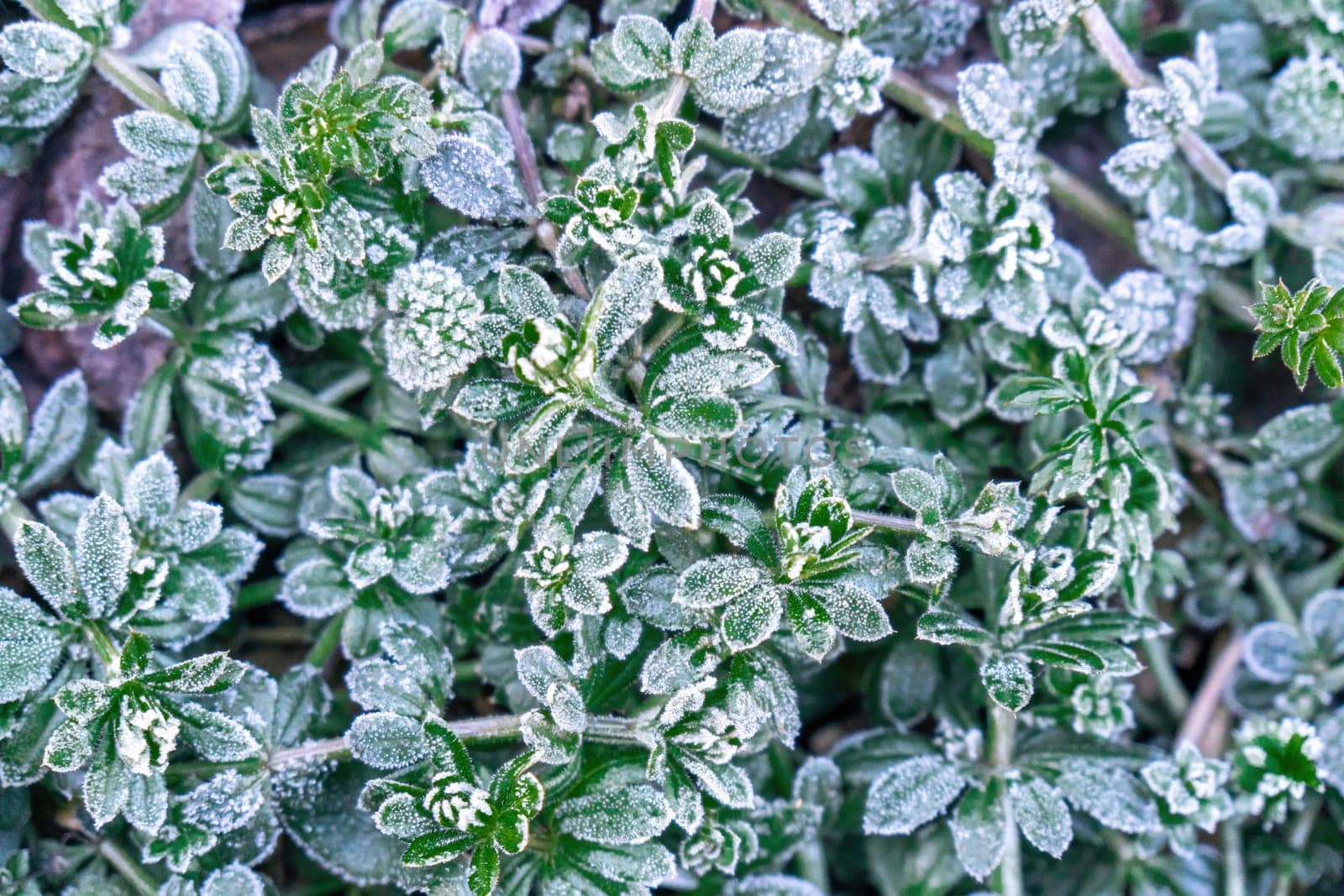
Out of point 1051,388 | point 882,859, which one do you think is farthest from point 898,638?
point 1051,388

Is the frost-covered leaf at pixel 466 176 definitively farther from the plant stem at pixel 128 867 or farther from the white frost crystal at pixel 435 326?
the plant stem at pixel 128 867

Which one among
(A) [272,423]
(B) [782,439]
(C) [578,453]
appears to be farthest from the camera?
(A) [272,423]

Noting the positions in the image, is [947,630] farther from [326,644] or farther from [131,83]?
[131,83]

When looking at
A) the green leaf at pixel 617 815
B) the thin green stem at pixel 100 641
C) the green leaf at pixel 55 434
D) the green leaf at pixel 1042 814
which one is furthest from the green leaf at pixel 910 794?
the green leaf at pixel 55 434

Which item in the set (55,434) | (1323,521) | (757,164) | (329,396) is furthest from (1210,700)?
(55,434)

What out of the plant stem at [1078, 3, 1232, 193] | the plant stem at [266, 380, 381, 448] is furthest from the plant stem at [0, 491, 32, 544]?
the plant stem at [1078, 3, 1232, 193]

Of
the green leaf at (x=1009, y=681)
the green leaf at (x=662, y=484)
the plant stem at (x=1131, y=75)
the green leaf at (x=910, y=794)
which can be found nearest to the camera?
the green leaf at (x=662, y=484)

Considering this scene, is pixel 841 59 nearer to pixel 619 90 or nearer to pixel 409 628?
pixel 619 90
